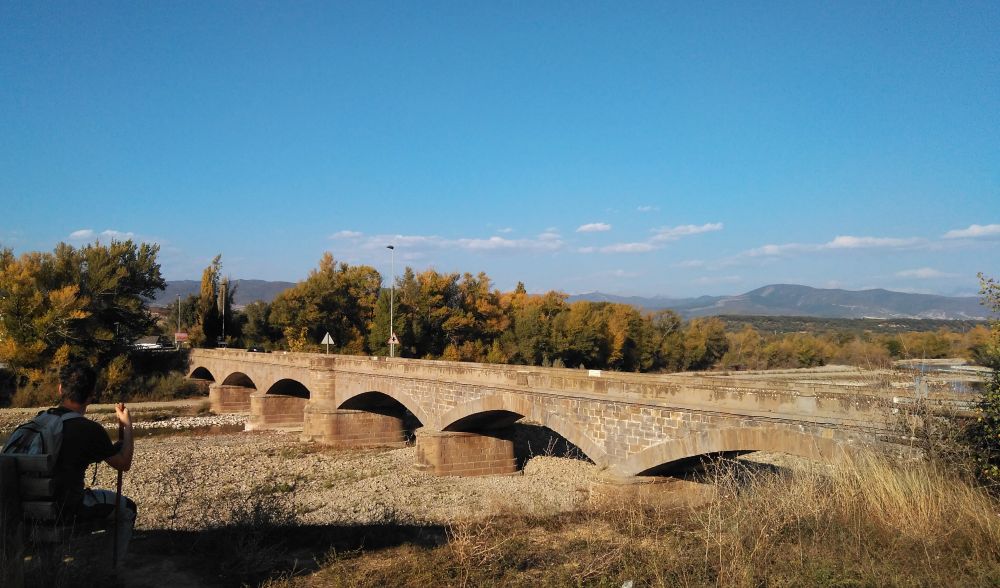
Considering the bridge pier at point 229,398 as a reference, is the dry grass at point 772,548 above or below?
above

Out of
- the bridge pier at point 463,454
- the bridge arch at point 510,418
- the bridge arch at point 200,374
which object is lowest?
the bridge pier at point 463,454

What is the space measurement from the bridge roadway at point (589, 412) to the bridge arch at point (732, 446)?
2 cm

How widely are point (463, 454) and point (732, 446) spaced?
10.7m

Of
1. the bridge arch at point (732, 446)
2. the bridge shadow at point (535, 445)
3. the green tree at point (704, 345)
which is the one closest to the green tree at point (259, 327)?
the bridge shadow at point (535, 445)

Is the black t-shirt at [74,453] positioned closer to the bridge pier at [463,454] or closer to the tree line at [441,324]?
the bridge pier at [463,454]

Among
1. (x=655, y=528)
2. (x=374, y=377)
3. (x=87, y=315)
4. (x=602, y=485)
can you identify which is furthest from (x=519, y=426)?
(x=87, y=315)

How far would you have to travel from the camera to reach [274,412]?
33375mm

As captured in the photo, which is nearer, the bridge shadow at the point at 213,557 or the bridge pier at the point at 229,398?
the bridge shadow at the point at 213,557

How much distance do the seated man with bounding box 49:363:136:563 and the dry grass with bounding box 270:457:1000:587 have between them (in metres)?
1.72

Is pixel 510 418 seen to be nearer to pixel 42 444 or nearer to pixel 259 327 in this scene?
pixel 42 444

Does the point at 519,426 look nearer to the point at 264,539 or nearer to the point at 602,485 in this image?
the point at 602,485

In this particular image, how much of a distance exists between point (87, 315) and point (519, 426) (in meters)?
27.9

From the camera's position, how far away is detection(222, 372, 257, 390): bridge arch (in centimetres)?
3988

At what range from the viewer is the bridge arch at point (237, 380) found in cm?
3988
